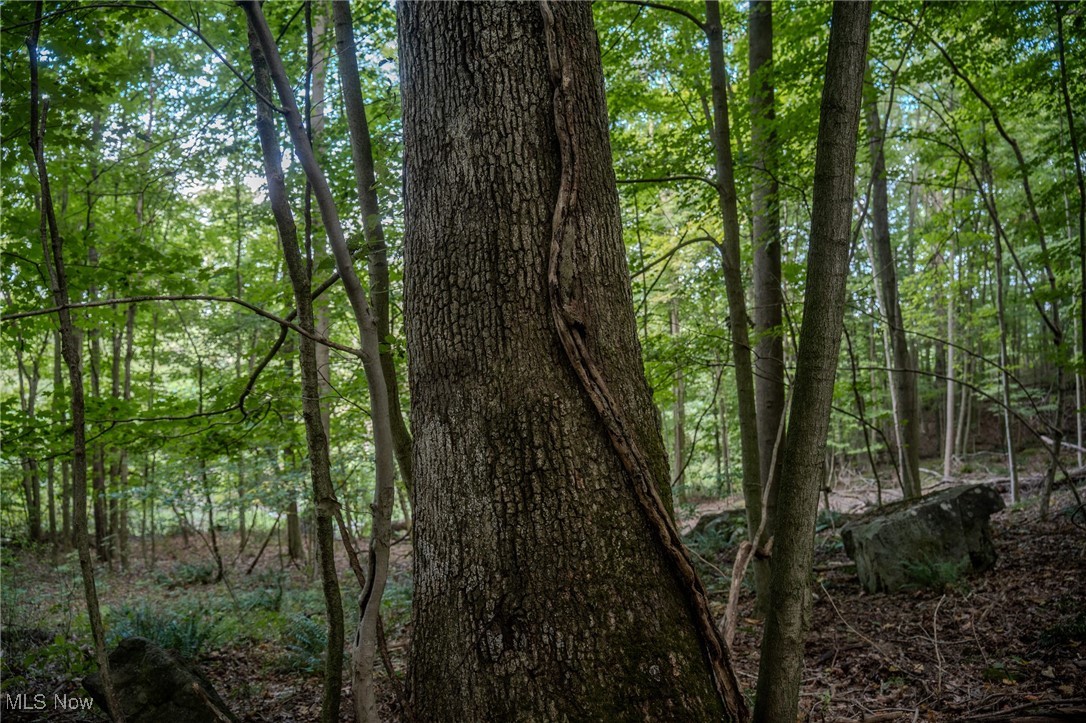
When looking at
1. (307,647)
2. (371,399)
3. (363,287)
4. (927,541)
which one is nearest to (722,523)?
(927,541)

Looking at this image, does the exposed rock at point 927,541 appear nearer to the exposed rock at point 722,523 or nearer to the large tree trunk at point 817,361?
the exposed rock at point 722,523

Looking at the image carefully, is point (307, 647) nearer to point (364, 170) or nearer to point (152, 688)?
point (152, 688)

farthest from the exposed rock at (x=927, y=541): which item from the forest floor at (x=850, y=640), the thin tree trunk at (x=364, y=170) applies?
the thin tree trunk at (x=364, y=170)

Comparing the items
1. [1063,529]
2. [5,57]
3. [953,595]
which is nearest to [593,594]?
[5,57]

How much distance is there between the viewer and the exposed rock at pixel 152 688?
3.69 m

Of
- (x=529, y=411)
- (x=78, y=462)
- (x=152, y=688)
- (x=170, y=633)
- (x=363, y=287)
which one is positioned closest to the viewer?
(x=529, y=411)

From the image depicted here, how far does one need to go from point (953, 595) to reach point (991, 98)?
6.43m

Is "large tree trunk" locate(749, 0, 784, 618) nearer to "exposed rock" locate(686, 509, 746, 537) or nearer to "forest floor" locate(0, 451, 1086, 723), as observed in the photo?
"forest floor" locate(0, 451, 1086, 723)

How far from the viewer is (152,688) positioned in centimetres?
377

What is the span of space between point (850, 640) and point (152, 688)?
15.8ft

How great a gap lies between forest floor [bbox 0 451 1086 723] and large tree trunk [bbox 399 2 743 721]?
1.10m

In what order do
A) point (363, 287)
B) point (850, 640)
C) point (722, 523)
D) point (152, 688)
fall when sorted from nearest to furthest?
point (152, 688) < point (363, 287) < point (850, 640) < point (722, 523)

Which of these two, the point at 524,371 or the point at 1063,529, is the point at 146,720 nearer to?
the point at 524,371

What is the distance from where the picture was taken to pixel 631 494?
1.78 m
